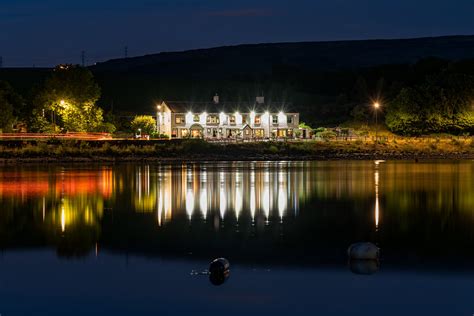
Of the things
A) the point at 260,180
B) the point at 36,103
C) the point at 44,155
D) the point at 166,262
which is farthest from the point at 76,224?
the point at 36,103

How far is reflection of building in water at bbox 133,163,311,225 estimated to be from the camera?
40.2m

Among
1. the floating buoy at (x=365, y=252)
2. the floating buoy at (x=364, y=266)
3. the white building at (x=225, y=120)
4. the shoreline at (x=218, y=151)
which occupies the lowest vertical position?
the floating buoy at (x=364, y=266)

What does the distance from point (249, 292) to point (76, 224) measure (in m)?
14.4

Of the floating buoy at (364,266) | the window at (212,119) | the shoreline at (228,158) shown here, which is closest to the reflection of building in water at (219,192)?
the floating buoy at (364,266)

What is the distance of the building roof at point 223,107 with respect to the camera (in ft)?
368

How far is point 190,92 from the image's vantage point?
194 metres

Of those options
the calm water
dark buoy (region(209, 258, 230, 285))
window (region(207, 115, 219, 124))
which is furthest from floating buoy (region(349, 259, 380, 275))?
window (region(207, 115, 219, 124))

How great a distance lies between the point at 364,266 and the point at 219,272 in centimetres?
437

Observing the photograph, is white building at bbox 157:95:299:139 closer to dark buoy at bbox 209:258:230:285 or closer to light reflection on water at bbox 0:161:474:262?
A: light reflection on water at bbox 0:161:474:262

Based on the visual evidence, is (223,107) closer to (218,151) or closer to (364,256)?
(218,151)

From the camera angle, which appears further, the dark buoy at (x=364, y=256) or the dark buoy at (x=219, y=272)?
the dark buoy at (x=364, y=256)

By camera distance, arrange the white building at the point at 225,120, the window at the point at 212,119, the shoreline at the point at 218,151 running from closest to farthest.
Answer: the shoreline at the point at 218,151 → the white building at the point at 225,120 → the window at the point at 212,119

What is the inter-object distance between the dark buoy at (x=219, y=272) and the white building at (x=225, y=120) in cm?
8469

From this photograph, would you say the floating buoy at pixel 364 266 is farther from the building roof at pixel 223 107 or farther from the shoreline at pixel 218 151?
the building roof at pixel 223 107
